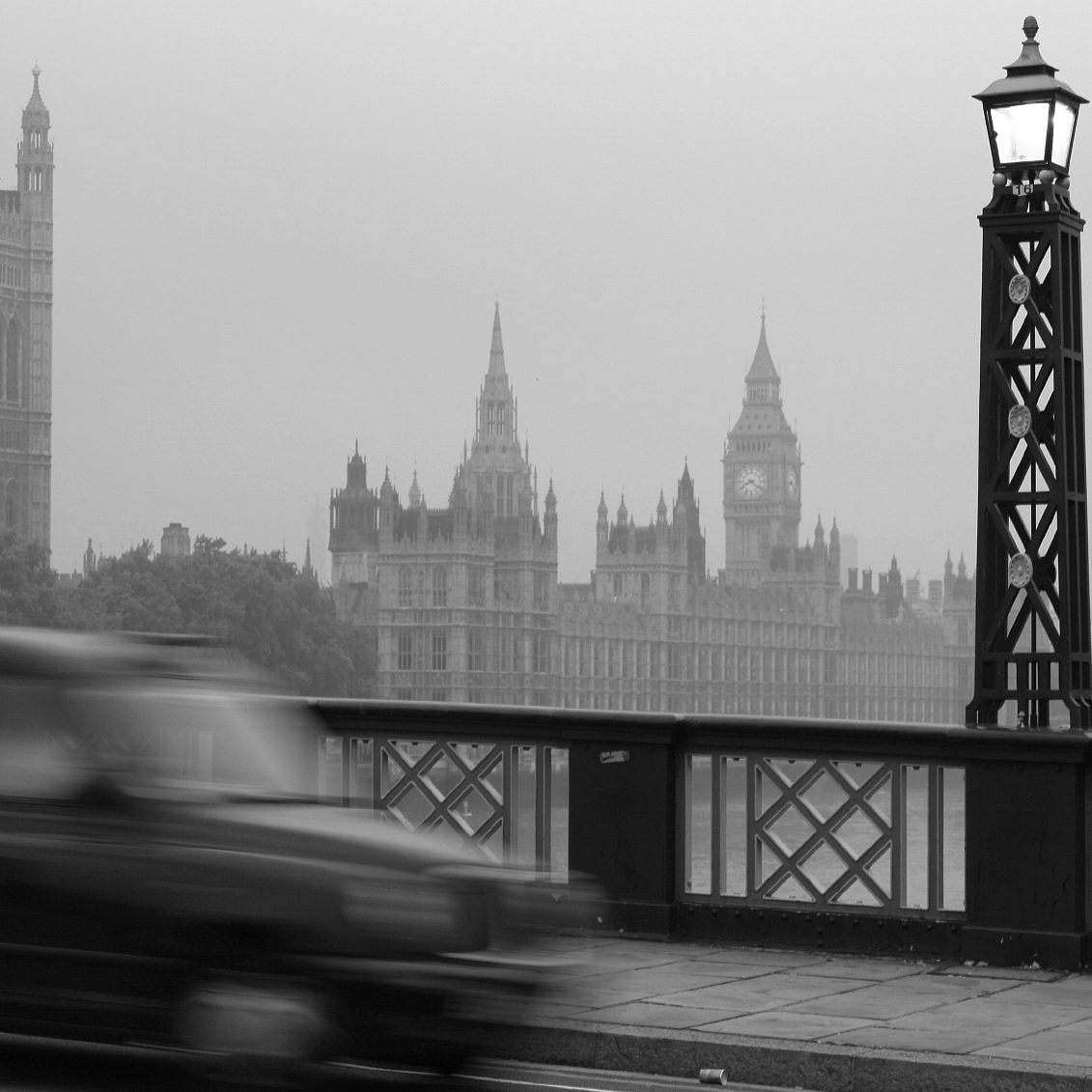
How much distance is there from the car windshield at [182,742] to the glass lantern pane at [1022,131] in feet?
17.6

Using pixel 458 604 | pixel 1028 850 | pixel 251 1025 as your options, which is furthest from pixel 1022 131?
pixel 458 604

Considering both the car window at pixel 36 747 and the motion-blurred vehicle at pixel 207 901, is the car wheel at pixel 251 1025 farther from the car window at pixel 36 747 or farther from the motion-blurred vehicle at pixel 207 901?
the car window at pixel 36 747

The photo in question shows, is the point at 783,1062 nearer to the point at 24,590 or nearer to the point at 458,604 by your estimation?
the point at 24,590

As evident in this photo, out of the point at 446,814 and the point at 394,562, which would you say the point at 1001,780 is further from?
the point at 394,562

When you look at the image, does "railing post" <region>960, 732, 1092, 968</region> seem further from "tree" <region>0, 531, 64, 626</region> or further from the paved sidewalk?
"tree" <region>0, 531, 64, 626</region>

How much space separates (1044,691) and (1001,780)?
70cm

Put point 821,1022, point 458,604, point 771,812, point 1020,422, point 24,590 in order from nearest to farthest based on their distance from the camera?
point 821,1022 < point 771,812 < point 1020,422 < point 24,590 < point 458,604

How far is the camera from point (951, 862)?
96438 millimetres

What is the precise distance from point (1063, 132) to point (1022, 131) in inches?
7.9

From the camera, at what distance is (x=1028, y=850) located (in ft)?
32.1

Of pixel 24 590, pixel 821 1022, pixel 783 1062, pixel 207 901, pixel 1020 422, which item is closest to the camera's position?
pixel 207 901

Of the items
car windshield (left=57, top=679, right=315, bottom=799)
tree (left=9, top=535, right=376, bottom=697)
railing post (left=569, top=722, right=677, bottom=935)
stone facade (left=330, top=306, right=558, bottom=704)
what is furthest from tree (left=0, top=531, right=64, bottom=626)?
car windshield (left=57, top=679, right=315, bottom=799)

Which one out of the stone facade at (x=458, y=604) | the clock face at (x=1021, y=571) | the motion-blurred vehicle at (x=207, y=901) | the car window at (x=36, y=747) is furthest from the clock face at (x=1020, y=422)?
the stone facade at (x=458, y=604)

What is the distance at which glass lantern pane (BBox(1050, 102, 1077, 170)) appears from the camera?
10570 mm
